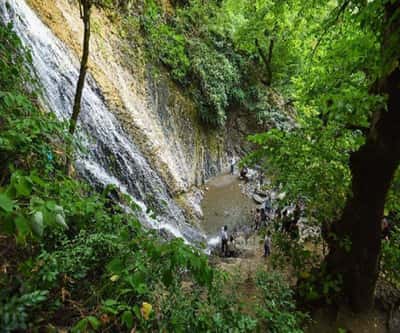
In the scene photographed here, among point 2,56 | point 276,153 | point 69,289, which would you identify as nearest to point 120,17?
point 2,56

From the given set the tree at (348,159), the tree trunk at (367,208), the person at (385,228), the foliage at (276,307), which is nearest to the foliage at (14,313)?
the foliage at (276,307)

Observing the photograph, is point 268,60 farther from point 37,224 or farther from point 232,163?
point 37,224

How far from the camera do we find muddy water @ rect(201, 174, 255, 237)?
10.6 metres

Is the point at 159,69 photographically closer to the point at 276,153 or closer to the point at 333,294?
the point at 276,153

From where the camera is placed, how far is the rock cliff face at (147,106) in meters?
8.33

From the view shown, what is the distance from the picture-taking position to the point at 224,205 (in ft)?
38.5

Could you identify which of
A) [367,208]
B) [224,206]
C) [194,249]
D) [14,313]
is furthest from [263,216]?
[14,313]

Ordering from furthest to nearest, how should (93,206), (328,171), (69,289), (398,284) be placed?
(398,284) < (328,171) < (93,206) < (69,289)

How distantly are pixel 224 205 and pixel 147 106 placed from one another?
4.93 m

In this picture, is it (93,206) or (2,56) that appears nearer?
(93,206)

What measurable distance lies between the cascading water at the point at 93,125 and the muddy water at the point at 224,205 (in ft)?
4.97

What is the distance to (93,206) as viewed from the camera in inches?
102

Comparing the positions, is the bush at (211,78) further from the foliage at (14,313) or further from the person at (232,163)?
the foliage at (14,313)

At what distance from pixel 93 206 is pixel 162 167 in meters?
7.33
